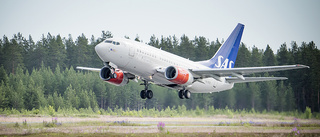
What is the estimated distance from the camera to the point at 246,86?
5341 cm

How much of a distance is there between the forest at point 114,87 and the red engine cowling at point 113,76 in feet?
50.2

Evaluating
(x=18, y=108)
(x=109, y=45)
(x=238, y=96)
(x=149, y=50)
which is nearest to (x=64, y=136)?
(x=109, y=45)

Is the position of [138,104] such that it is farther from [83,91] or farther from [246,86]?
[246,86]

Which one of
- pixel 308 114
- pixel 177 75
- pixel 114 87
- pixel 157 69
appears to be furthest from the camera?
pixel 114 87

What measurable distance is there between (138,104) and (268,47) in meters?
46.9

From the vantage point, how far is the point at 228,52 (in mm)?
45688

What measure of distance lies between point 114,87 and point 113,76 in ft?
165

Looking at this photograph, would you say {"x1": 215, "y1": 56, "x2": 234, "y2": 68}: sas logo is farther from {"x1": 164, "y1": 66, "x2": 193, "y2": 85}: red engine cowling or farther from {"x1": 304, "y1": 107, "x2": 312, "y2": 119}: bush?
{"x1": 304, "y1": 107, "x2": 312, "y2": 119}: bush

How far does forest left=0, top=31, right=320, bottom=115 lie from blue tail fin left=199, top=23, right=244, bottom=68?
7.44 m

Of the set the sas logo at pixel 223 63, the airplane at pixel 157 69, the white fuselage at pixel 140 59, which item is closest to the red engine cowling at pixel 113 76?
the airplane at pixel 157 69

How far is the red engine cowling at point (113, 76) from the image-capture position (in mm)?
33750

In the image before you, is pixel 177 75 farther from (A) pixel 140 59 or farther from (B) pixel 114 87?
(B) pixel 114 87

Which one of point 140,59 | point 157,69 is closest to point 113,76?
point 140,59

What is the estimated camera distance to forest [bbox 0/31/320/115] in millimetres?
53906
